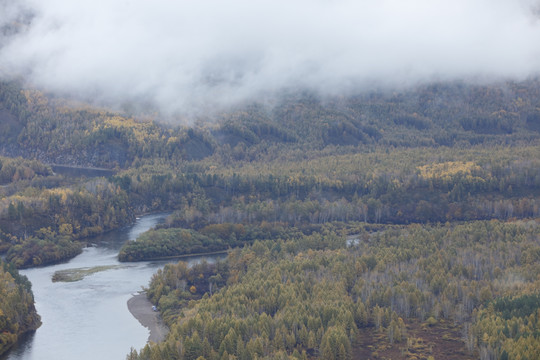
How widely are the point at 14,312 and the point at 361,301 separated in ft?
128

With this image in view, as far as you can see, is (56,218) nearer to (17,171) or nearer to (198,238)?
(198,238)

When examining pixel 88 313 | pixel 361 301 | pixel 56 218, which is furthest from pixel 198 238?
pixel 361 301

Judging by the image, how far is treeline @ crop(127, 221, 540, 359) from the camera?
70562 mm

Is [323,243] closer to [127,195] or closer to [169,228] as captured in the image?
[169,228]

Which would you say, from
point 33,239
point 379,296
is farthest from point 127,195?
point 379,296

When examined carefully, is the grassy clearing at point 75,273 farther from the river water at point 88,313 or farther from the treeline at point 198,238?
the treeline at point 198,238

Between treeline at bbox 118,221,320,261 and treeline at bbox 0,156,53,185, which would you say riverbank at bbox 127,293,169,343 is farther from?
treeline at bbox 0,156,53,185

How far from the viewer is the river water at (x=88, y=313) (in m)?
81.2

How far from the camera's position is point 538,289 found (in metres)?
83.3

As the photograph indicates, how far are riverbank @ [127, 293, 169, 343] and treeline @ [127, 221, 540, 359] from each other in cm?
151

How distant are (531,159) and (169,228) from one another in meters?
91.2

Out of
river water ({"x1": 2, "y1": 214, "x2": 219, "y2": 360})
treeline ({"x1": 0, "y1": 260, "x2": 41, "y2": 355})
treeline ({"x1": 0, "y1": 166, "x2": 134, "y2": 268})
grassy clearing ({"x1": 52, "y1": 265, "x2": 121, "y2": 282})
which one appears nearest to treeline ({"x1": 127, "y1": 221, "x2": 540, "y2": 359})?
river water ({"x1": 2, "y1": 214, "x2": 219, "y2": 360})

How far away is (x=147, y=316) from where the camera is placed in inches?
3664

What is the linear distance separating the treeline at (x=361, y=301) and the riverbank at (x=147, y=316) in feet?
4.96
